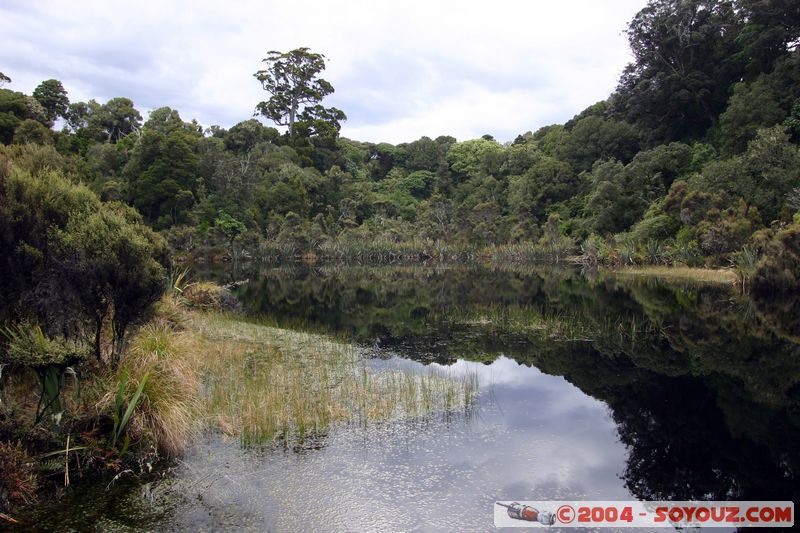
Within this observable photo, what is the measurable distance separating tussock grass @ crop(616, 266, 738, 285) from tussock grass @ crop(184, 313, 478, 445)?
68.1ft

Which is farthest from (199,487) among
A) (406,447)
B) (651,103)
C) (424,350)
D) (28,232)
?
(651,103)

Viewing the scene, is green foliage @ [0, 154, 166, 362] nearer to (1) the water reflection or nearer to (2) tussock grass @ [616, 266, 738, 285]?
(1) the water reflection

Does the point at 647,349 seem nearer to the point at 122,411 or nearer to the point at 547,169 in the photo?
the point at 122,411

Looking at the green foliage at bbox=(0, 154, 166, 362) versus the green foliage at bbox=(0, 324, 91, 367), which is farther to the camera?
the green foliage at bbox=(0, 154, 166, 362)

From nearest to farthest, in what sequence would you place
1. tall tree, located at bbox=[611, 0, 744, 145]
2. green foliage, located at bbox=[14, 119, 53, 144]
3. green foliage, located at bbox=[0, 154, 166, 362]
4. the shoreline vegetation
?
→ green foliage, located at bbox=[0, 154, 166, 362], the shoreline vegetation, green foliage, located at bbox=[14, 119, 53, 144], tall tree, located at bbox=[611, 0, 744, 145]

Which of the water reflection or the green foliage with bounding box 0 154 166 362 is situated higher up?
the green foliage with bounding box 0 154 166 362

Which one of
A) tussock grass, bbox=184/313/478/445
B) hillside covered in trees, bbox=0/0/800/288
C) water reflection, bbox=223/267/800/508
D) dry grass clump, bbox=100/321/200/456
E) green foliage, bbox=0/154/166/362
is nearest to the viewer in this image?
dry grass clump, bbox=100/321/200/456

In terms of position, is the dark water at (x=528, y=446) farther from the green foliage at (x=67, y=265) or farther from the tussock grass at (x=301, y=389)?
the green foliage at (x=67, y=265)

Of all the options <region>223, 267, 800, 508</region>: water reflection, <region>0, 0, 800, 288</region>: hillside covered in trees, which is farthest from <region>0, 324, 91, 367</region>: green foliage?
<region>0, 0, 800, 288</region>: hillside covered in trees

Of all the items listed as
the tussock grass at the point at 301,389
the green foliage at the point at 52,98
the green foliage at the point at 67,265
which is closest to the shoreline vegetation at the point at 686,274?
the tussock grass at the point at 301,389

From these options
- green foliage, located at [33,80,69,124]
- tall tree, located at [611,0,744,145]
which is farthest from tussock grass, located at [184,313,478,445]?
green foliage, located at [33,80,69,124]

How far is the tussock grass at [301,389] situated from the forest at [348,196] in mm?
865

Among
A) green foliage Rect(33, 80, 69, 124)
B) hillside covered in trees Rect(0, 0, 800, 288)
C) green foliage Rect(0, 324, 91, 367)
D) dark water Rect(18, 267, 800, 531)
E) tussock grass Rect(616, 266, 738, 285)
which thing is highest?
green foliage Rect(33, 80, 69, 124)

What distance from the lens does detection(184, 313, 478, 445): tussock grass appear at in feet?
24.3
